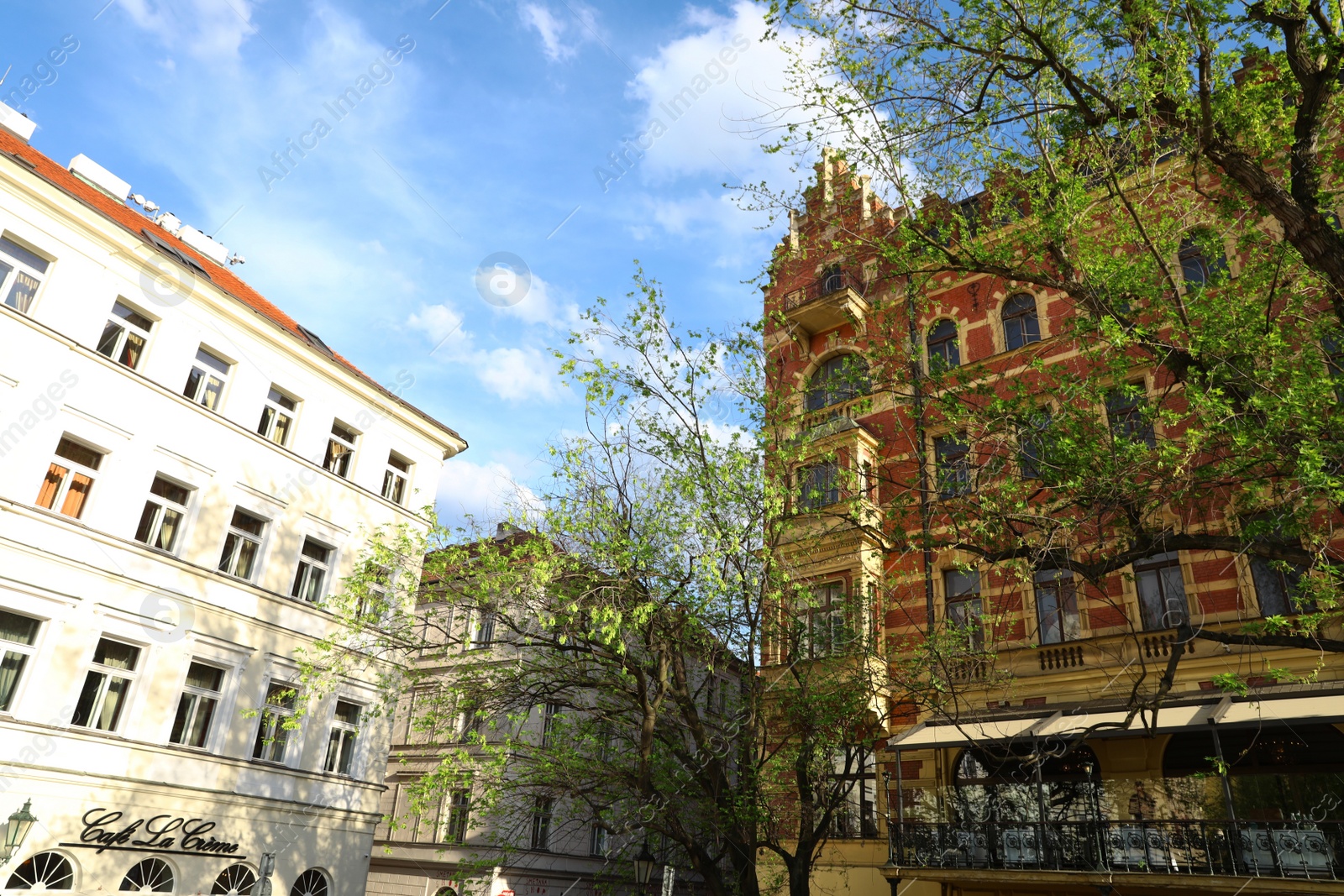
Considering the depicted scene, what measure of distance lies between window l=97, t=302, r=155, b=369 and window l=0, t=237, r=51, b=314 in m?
1.39

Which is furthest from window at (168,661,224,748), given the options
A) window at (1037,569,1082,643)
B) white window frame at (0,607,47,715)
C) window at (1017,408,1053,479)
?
window at (1037,569,1082,643)

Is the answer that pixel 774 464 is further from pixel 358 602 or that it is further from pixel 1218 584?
pixel 358 602

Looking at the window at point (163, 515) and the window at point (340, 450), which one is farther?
the window at point (340, 450)

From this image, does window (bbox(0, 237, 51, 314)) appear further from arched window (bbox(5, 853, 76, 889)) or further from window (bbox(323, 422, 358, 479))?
arched window (bbox(5, 853, 76, 889))

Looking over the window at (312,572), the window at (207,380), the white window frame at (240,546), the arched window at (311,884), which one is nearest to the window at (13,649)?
the white window frame at (240,546)

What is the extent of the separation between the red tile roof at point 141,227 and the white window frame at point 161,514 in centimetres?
470

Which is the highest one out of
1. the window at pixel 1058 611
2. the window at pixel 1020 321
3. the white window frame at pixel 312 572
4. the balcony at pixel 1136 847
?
the window at pixel 1020 321

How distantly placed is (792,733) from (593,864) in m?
20.4

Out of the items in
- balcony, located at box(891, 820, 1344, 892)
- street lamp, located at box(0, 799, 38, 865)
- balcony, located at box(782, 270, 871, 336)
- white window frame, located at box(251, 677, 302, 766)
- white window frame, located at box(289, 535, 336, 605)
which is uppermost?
balcony, located at box(782, 270, 871, 336)

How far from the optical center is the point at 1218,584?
15484mm

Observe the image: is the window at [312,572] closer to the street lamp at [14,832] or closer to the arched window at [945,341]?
the street lamp at [14,832]

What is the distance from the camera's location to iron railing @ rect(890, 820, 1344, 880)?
1199 cm

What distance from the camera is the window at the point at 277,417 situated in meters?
21.5

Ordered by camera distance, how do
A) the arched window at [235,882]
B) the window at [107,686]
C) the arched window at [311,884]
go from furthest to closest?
the arched window at [311,884], the arched window at [235,882], the window at [107,686]
